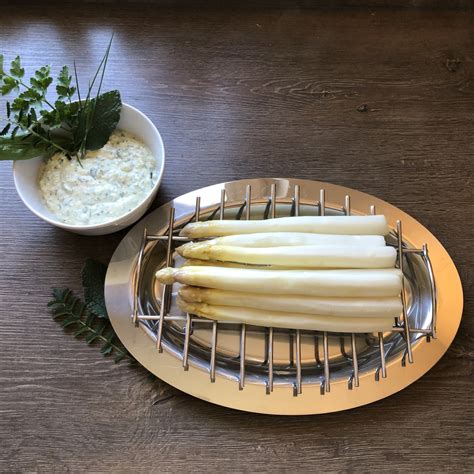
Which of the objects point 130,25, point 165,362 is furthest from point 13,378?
point 130,25

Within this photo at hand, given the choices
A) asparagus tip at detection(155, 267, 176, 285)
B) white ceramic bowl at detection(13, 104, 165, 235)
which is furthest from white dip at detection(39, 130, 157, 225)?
asparagus tip at detection(155, 267, 176, 285)

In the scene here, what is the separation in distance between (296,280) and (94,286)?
0.34 metres

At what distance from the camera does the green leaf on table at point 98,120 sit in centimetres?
79

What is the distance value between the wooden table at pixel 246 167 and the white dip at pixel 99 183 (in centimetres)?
9

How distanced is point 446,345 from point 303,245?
277 millimetres

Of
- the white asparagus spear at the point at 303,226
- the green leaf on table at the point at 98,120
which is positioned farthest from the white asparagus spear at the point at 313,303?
the green leaf on table at the point at 98,120

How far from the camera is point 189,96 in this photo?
38.1 inches

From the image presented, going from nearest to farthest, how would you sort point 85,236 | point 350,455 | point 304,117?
point 350,455 → point 85,236 → point 304,117

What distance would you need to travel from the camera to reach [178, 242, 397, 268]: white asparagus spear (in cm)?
71

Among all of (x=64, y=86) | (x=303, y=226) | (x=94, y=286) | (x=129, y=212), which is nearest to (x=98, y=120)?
(x=64, y=86)

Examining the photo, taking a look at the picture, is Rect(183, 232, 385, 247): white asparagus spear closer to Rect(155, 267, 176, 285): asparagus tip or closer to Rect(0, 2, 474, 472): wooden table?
Rect(155, 267, 176, 285): asparagus tip

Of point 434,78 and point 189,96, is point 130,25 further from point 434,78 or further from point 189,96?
point 434,78

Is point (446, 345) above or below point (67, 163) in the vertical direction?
below

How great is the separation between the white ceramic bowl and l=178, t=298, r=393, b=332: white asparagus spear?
18 cm
